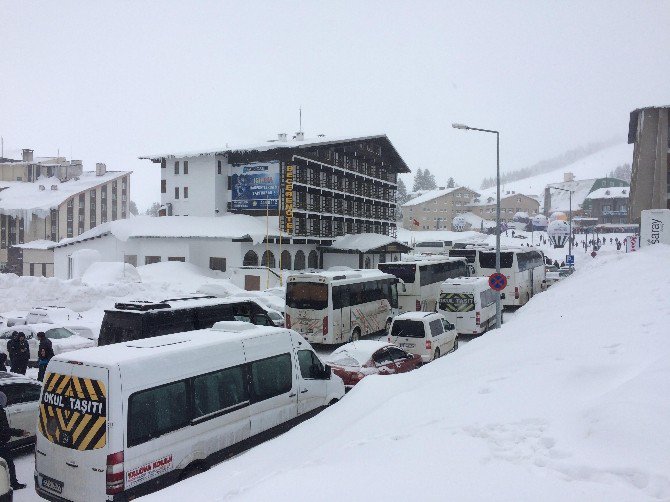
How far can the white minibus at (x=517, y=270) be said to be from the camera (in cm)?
3159

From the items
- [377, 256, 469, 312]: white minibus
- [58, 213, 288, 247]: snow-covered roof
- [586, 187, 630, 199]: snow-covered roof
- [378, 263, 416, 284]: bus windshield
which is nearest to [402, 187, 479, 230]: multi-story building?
[586, 187, 630, 199]: snow-covered roof

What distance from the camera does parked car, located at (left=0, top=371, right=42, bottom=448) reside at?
11.0m

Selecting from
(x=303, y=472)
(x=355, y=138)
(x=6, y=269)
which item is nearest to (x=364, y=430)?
(x=303, y=472)

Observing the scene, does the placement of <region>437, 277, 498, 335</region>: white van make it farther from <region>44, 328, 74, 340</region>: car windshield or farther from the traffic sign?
<region>44, 328, 74, 340</region>: car windshield

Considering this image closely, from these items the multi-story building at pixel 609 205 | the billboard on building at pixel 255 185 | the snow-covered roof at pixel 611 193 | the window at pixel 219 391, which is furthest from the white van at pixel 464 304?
the multi-story building at pixel 609 205

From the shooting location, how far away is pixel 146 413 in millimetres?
7926

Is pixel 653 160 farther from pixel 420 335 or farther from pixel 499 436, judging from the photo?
pixel 499 436

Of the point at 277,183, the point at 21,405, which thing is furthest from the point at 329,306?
the point at 277,183

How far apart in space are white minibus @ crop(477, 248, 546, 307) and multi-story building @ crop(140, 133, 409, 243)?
20.3 meters

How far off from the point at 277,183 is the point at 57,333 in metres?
31.7

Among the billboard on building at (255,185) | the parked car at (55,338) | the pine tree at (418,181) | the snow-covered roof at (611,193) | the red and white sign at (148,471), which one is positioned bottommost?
the parked car at (55,338)

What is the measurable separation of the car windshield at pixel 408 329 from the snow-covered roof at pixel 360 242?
116ft

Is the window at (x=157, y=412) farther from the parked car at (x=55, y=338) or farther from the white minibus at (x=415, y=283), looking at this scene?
the white minibus at (x=415, y=283)

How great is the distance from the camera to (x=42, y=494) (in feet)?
26.4
